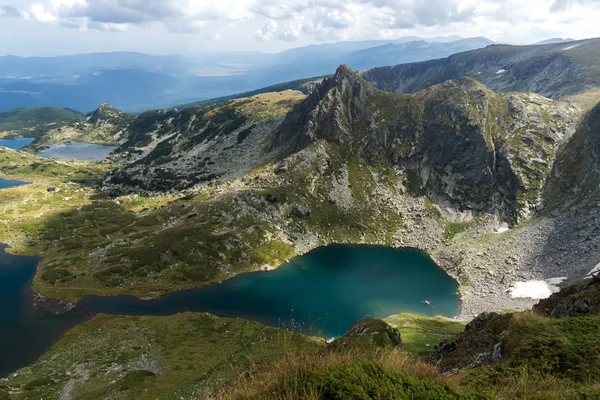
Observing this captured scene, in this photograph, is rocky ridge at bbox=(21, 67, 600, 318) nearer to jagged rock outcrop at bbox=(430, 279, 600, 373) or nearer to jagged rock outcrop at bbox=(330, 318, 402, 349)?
jagged rock outcrop at bbox=(330, 318, 402, 349)

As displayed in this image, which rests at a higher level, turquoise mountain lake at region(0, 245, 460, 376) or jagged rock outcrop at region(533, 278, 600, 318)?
jagged rock outcrop at region(533, 278, 600, 318)

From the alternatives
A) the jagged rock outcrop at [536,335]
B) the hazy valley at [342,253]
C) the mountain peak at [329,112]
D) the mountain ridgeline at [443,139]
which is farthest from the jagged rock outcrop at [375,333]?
the mountain peak at [329,112]

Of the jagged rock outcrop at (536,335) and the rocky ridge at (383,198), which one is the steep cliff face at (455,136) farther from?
the jagged rock outcrop at (536,335)

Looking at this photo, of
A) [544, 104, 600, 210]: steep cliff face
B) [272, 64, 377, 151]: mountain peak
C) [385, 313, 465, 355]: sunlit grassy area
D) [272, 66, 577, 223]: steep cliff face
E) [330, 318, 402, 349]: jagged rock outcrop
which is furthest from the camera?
[272, 64, 377, 151]: mountain peak

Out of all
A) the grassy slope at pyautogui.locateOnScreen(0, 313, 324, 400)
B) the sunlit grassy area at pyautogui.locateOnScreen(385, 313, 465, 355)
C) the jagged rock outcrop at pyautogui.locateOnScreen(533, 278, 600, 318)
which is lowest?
the sunlit grassy area at pyautogui.locateOnScreen(385, 313, 465, 355)

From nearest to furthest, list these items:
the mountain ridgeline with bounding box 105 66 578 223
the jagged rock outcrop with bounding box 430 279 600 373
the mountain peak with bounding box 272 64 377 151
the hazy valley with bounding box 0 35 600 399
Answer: the hazy valley with bounding box 0 35 600 399 → the jagged rock outcrop with bounding box 430 279 600 373 → the mountain ridgeline with bounding box 105 66 578 223 → the mountain peak with bounding box 272 64 377 151

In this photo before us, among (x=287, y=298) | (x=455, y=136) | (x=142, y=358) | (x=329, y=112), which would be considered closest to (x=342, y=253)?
(x=287, y=298)

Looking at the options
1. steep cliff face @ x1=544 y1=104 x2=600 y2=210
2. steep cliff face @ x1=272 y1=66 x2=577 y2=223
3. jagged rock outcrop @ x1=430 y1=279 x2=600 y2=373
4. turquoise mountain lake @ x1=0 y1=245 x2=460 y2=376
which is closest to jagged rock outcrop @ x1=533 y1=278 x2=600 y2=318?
jagged rock outcrop @ x1=430 y1=279 x2=600 y2=373
